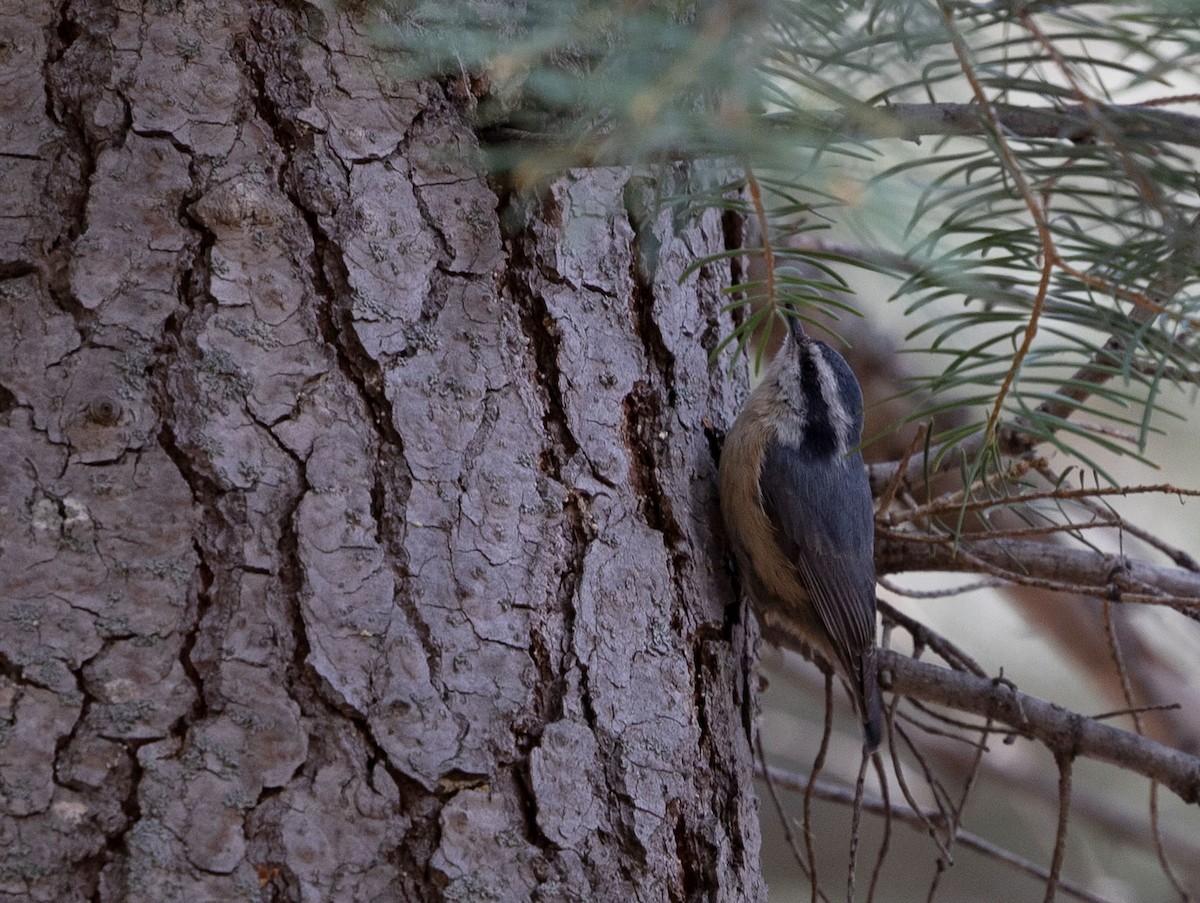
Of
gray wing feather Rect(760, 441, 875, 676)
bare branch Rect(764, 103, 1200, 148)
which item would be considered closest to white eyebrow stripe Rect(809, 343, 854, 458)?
gray wing feather Rect(760, 441, 875, 676)

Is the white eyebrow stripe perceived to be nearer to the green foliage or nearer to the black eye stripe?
the black eye stripe

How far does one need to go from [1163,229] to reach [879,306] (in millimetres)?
2438

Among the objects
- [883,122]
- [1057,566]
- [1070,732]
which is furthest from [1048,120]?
[1070,732]

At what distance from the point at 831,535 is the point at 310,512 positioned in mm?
1190

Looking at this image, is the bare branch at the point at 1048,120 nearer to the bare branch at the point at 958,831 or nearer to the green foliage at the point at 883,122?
the green foliage at the point at 883,122

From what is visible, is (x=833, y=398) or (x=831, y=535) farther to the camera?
(x=833, y=398)

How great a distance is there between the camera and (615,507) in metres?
1.62

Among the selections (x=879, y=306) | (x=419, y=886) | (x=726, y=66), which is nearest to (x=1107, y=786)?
(x=879, y=306)

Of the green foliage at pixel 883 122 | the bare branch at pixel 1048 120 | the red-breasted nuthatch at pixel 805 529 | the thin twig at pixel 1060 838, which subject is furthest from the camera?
the red-breasted nuthatch at pixel 805 529

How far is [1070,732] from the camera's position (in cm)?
194

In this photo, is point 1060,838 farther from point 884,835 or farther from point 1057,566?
point 1057,566

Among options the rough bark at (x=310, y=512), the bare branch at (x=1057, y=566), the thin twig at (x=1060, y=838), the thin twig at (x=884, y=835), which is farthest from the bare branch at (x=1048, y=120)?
the thin twig at (x=884, y=835)

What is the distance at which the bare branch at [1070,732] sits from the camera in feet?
6.17

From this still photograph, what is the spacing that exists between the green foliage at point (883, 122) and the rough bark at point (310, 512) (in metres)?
0.22
